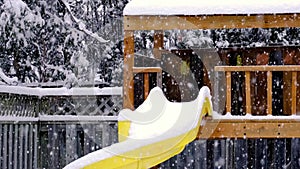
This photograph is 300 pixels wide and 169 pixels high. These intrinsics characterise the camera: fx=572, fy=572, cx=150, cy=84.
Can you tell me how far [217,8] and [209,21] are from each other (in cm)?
24

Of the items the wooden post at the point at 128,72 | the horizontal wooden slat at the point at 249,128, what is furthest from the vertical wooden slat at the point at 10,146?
the horizontal wooden slat at the point at 249,128

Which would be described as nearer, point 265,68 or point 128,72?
point 265,68

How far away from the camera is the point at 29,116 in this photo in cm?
887

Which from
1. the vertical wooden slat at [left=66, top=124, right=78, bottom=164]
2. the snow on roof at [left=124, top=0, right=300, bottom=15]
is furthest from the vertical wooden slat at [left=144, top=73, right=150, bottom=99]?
the vertical wooden slat at [left=66, top=124, right=78, bottom=164]

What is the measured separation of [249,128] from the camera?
22.2ft

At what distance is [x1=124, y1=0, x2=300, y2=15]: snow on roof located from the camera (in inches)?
268

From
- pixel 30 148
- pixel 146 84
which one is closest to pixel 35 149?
pixel 30 148

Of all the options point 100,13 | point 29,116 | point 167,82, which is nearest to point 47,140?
point 29,116

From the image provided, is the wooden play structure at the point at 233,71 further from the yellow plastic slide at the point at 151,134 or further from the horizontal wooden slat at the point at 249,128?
the yellow plastic slide at the point at 151,134

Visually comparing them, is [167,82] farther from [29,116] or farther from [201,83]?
[29,116]

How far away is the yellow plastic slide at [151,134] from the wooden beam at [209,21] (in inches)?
31.7

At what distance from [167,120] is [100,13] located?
8.55m

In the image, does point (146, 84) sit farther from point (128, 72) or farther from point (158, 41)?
point (158, 41)

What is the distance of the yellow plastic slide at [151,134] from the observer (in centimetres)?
452
